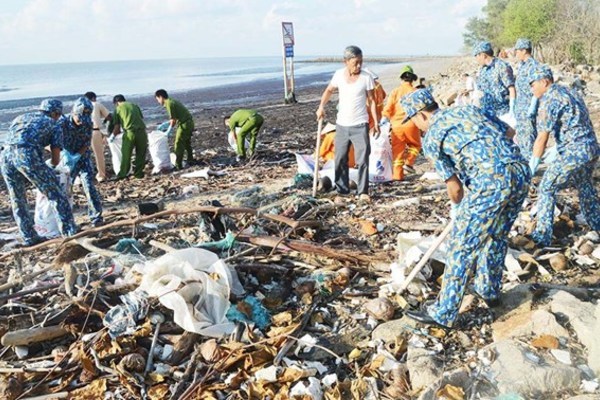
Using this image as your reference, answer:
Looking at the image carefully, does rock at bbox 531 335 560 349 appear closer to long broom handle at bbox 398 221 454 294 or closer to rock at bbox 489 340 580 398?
rock at bbox 489 340 580 398

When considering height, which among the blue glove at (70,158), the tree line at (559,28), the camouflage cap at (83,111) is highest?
the tree line at (559,28)

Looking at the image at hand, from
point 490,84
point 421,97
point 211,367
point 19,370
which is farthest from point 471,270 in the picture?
point 490,84

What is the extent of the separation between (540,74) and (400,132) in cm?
289

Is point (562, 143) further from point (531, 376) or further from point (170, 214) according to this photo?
point (170, 214)

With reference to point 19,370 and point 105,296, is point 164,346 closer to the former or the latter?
point 105,296

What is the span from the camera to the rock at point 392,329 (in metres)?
3.41

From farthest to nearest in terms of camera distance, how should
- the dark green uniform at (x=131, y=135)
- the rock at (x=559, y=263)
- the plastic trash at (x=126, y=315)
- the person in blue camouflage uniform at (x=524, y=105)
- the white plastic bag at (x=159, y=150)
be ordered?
the white plastic bag at (x=159, y=150), the dark green uniform at (x=131, y=135), the person in blue camouflage uniform at (x=524, y=105), the rock at (x=559, y=263), the plastic trash at (x=126, y=315)

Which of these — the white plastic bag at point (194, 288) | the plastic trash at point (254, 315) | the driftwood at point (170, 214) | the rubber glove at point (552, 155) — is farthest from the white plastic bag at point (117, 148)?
the rubber glove at point (552, 155)

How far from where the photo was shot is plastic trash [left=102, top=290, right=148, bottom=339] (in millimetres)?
3437

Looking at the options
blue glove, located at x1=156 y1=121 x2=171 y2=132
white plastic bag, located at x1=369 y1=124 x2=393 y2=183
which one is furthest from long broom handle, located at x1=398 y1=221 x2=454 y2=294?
blue glove, located at x1=156 y1=121 x2=171 y2=132

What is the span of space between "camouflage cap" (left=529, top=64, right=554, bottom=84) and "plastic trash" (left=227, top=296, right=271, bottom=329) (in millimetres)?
3147

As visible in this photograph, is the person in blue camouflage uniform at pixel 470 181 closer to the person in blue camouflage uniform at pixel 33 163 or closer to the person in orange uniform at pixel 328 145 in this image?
the person in blue camouflage uniform at pixel 33 163

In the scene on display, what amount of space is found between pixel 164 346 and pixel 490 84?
6.38 meters

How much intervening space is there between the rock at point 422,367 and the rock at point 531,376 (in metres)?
0.33
